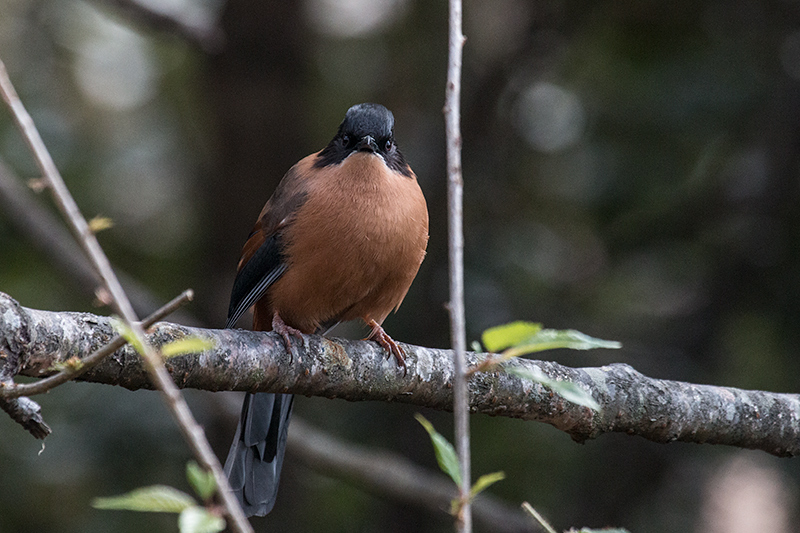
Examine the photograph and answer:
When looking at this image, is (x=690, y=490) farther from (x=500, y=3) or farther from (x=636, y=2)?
(x=500, y=3)

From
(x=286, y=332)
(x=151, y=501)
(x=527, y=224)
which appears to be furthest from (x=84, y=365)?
(x=527, y=224)

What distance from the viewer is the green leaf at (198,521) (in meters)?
1.21

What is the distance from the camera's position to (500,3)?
21.4 ft

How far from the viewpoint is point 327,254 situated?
11.4 ft

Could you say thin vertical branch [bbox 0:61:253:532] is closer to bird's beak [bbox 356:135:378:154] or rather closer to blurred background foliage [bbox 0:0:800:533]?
bird's beak [bbox 356:135:378:154]

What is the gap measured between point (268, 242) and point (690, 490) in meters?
3.71

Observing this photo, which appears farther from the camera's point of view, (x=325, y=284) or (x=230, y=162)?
(x=230, y=162)

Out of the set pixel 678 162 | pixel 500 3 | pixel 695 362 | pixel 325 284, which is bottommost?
pixel 695 362

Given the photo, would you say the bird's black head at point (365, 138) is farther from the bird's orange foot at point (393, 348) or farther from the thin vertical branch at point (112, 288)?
the thin vertical branch at point (112, 288)

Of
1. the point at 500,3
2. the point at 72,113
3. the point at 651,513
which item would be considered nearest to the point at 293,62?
the point at 500,3

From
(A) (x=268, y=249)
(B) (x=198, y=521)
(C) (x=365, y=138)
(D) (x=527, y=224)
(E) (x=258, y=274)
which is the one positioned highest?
(C) (x=365, y=138)

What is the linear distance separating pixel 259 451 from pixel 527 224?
295cm

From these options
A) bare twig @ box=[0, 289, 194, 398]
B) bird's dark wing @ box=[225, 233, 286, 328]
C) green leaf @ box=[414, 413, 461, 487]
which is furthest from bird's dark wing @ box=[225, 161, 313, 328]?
green leaf @ box=[414, 413, 461, 487]

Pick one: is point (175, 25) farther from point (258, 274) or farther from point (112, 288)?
point (112, 288)
